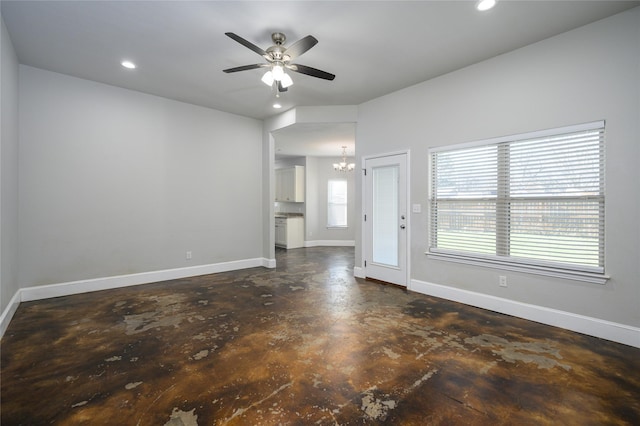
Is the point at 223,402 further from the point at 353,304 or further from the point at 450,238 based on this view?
the point at 450,238

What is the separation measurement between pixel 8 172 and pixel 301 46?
11.5 feet

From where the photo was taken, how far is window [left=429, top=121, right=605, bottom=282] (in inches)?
114

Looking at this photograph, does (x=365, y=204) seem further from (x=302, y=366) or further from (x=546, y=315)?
(x=302, y=366)

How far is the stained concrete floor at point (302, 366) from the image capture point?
1.79 metres

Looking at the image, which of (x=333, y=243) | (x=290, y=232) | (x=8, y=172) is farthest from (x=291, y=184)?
(x=8, y=172)

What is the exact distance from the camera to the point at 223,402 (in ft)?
6.14

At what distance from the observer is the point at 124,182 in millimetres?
4555

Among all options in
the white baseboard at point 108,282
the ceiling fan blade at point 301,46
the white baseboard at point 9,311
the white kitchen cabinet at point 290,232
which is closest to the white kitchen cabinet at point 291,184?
the white kitchen cabinet at point 290,232

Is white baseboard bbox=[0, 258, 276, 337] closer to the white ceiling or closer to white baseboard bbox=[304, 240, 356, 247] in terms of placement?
the white ceiling

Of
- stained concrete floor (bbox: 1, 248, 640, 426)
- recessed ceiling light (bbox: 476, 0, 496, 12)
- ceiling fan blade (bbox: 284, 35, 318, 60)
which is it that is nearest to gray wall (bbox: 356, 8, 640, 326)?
stained concrete floor (bbox: 1, 248, 640, 426)

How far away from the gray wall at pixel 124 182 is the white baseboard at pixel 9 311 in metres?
0.23

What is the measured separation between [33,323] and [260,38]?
3.95m

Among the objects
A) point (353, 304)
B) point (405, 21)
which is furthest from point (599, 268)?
point (405, 21)

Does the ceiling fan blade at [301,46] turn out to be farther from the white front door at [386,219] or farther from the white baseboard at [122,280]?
the white baseboard at [122,280]
